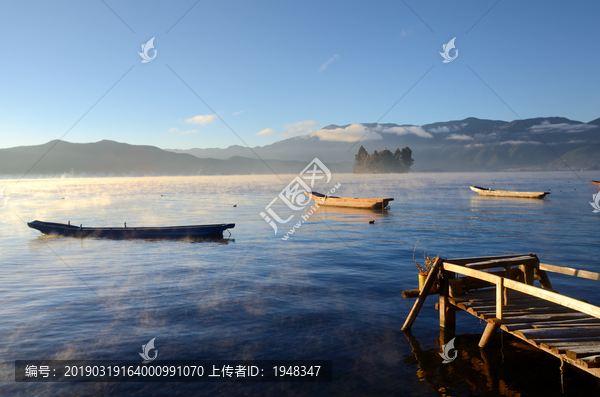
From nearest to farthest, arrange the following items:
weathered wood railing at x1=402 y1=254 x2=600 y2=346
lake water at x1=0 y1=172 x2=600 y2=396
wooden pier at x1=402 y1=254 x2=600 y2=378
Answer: wooden pier at x1=402 y1=254 x2=600 y2=378, lake water at x1=0 y1=172 x2=600 y2=396, weathered wood railing at x1=402 y1=254 x2=600 y2=346

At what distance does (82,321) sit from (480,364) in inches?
551

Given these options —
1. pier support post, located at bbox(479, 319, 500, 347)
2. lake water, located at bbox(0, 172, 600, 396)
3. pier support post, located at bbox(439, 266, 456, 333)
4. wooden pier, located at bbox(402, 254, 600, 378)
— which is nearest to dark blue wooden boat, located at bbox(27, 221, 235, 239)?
lake water, located at bbox(0, 172, 600, 396)

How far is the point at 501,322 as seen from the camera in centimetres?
988

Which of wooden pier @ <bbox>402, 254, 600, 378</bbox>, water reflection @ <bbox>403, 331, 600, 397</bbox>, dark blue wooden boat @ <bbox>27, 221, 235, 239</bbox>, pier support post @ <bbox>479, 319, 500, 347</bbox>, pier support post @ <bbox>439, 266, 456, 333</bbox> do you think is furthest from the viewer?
dark blue wooden boat @ <bbox>27, 221, 235, 239</bbox>

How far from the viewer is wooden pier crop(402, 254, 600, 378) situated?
8.44 m

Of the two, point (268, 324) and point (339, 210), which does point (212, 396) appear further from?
point (339, 210)

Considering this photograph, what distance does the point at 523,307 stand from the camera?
11.1 meters

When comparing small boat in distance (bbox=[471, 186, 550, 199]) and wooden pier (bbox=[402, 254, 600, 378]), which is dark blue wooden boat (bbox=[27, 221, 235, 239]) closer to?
wooden pier (bbox=[402, 254, 600, 378])

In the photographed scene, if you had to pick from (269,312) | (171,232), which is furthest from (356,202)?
(269,312)

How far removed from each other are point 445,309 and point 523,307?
237 cm

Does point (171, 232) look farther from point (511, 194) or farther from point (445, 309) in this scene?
point (511, 194)

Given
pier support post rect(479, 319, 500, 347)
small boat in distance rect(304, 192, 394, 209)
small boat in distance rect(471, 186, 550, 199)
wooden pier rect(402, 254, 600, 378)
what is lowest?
→ pier support post rect(479, 319, 500, 347)

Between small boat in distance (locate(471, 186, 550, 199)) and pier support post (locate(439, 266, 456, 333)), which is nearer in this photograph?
pier support post (locate(439, 266, 456, 333))

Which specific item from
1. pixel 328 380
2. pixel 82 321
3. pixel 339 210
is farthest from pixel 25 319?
pixel 339 210
